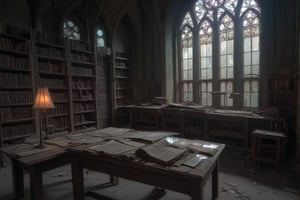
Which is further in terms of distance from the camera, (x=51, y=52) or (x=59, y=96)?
(x=59, y=96)

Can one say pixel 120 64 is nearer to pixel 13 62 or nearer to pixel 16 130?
pixel 13 62

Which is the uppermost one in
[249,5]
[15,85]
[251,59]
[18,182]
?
[249,5]

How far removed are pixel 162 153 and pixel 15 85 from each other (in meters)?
3.61

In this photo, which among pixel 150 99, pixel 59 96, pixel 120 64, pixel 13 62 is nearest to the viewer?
pixel 13 62

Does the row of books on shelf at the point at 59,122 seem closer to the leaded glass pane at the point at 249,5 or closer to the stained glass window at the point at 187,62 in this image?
the stained glass window at the point at 187,62

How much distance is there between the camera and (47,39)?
447cm

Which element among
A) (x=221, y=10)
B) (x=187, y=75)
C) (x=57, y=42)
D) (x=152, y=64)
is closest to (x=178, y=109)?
(x=187, y=75)

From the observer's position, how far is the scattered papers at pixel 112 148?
1821mm

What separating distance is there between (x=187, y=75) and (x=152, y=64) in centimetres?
119

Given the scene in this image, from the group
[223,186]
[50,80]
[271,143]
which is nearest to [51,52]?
[50,80]

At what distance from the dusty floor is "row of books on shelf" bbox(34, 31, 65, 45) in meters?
2.71

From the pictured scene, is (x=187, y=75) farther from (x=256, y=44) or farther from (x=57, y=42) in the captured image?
(x=57, y=42)

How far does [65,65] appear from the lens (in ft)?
16.0

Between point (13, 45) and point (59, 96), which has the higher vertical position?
point (13, 45)
